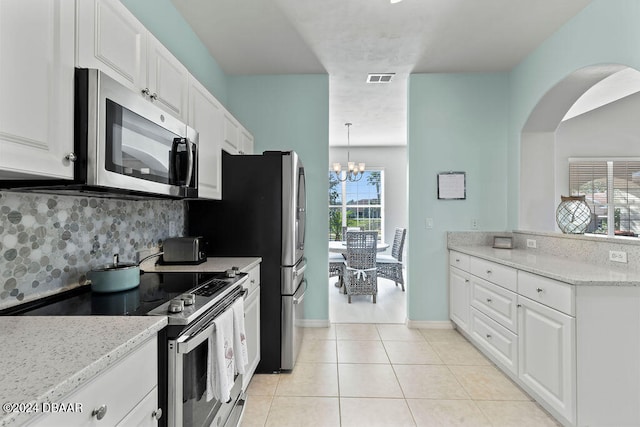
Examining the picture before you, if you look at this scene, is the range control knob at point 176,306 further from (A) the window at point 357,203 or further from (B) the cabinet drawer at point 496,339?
(A) the window at point 357,203

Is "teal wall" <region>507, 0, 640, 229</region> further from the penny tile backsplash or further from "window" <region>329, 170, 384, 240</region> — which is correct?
"window" <region>329, 170, 384, 240</region>

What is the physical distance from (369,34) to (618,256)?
247cm

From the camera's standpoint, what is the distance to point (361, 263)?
4332mm

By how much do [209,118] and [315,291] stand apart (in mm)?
2077

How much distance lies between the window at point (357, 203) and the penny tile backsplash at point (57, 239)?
5554 mm

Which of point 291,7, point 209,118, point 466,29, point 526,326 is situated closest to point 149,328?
point 209,118

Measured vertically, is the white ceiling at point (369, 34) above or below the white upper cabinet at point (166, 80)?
above

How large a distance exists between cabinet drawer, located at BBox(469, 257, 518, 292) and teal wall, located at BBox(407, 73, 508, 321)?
2.02 feet

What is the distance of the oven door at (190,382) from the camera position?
107cm

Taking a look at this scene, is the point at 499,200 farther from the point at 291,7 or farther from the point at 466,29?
the point at 291,7

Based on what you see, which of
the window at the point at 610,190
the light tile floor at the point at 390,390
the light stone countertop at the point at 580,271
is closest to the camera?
the light stone countertop at the point at 580,271

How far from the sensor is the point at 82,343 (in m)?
0.82

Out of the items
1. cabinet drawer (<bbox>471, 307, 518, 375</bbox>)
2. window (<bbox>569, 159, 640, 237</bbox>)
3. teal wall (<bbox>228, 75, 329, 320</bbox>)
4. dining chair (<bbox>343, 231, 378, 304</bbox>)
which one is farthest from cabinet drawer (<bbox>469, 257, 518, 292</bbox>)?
window (<bbox>569, 159, 640, 237</bbox>)

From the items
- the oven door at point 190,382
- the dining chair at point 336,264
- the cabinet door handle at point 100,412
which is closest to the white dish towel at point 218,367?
the oven door at point 190,382
